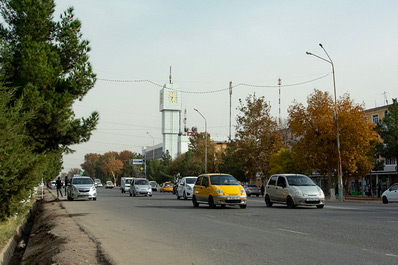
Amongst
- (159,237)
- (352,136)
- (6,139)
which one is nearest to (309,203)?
(159,237)

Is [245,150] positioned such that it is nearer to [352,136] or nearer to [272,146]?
[272,146]

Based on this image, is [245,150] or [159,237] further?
[245,150]

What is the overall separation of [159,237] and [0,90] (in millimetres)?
7193

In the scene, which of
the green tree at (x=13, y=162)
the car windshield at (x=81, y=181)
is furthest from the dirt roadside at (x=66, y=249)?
the car windshield at (x=81, y=181)

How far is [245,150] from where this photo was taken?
63906 mm

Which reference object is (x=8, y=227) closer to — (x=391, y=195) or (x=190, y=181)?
(x=190, y=181)

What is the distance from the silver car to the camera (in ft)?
76.2

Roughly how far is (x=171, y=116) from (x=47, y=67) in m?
160

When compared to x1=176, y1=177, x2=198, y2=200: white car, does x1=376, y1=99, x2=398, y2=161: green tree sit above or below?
above

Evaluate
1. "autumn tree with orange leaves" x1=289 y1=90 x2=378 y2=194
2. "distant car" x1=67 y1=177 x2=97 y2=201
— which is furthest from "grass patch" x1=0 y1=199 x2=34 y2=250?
"autumn tree with orange leaves" x1=289 y1=90 x2=378 y2=194

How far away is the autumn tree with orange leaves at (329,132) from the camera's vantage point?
46.4 meters

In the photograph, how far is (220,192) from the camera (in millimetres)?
23391

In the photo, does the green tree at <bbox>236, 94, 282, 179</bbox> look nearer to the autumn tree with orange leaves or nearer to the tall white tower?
the autumn tree with orange leaves

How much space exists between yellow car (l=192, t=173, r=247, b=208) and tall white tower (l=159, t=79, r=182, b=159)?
14966 centimetres
